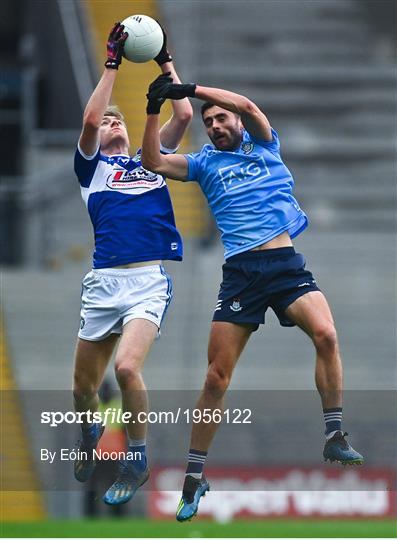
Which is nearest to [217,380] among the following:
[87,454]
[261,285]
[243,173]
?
[261,285]

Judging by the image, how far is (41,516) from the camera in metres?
16.8

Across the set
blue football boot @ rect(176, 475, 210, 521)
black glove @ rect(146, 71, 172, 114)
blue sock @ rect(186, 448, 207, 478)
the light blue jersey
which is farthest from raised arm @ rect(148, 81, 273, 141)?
blue football boot @ rect(176, 475, 210, 521)

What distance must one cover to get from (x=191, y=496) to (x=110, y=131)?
2340 mm

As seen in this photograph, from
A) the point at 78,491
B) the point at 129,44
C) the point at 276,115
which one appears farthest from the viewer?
the point at 276,115

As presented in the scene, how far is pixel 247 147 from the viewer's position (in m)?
9.20

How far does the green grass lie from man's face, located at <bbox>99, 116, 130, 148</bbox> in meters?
6.23

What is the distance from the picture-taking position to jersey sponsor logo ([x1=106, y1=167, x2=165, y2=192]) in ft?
30.8

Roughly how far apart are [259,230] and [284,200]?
0.81ft

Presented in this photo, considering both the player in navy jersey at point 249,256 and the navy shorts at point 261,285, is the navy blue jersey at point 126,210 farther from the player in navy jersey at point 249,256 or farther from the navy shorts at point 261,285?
the navy shorts at point 261,285

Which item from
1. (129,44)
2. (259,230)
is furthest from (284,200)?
(129,44)

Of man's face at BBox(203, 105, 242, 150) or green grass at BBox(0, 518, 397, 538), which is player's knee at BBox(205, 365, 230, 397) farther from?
green grass at BBox(0, 518, 397, 538)

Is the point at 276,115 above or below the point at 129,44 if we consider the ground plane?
below

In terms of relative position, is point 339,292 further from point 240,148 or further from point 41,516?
point 240,148

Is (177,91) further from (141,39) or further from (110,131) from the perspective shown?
(110,131)
